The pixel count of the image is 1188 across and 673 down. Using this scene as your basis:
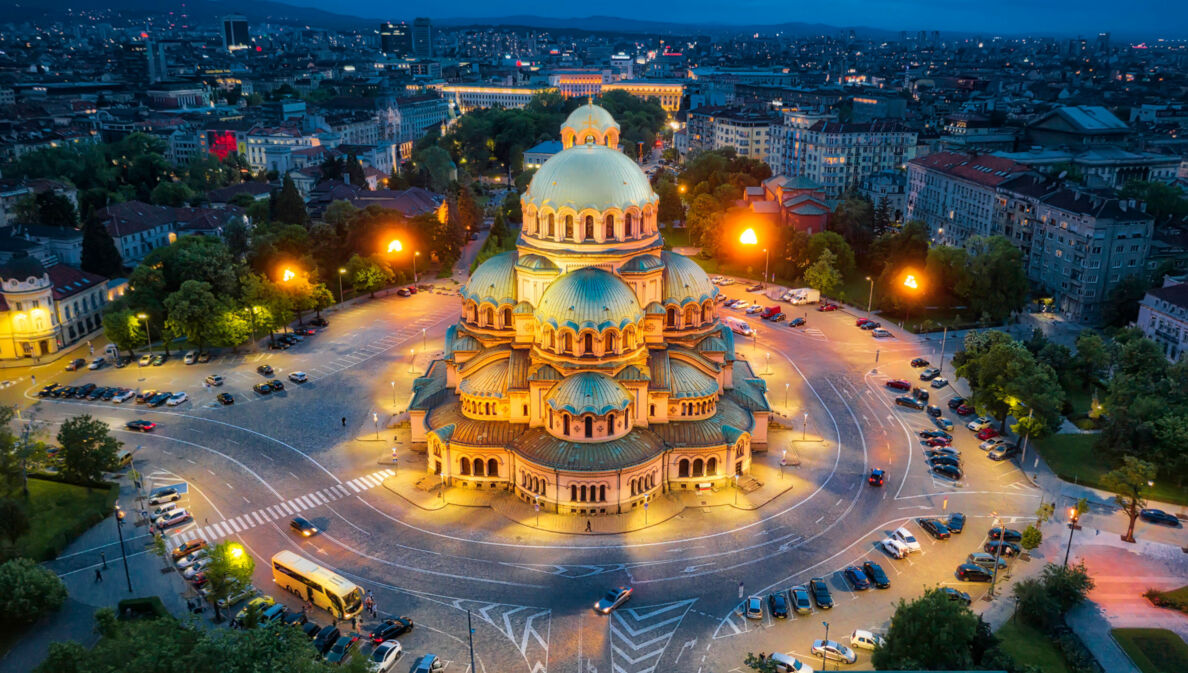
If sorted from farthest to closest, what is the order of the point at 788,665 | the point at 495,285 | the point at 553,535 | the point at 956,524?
the point at 495,285, the point at 956,524, the point at 553,535, the point at 788,665

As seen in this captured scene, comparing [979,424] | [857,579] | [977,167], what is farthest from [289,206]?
[977,167]

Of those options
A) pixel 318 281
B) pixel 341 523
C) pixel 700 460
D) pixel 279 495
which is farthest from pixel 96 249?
pixel 700 460

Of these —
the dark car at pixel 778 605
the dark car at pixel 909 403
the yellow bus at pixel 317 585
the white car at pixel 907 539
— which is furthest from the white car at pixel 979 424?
the yellow bus at pixel 317 585

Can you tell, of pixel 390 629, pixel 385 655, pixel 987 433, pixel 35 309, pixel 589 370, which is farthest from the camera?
pixel 35 309

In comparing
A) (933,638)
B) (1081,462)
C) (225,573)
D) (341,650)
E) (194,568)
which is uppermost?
(933,638)

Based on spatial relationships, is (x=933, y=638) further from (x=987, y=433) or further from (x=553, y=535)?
(x=987, y=433)

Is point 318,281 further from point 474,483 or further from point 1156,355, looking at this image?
point 1156,355

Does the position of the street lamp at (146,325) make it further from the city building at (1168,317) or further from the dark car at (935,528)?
the city building at (1168,317)
